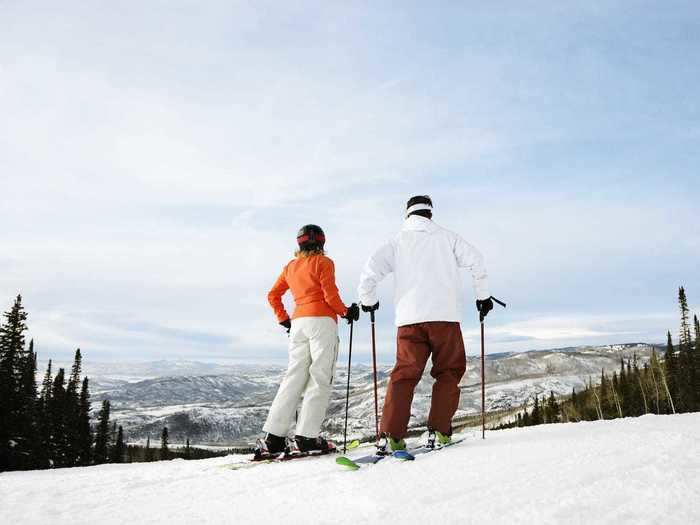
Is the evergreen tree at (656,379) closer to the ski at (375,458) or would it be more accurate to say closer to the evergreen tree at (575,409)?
the evergreen tree at (575,409)

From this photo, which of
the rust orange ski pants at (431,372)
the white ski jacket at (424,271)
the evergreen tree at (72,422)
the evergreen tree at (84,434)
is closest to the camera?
the rust orange ski pants at (431,372)

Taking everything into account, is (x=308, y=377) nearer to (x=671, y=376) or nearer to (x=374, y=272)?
(x=374, y=272)

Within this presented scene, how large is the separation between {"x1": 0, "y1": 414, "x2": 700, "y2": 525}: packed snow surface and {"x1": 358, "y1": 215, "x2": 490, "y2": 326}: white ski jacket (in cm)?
176

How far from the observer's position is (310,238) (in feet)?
26.0

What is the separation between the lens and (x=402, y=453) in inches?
236

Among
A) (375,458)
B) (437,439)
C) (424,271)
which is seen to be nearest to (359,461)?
(375,458)

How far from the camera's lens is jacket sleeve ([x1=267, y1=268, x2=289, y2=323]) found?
830 centimetres

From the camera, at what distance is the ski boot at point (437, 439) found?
6734 mm

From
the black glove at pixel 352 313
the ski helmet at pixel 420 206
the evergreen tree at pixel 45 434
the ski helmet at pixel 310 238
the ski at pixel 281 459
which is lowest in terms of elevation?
the evergreen tree at pixel 45 434

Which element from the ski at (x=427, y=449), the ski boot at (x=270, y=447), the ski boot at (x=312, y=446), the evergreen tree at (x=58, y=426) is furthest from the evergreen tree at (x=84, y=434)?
the ski at (x=427, y=449)

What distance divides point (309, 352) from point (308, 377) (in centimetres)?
37

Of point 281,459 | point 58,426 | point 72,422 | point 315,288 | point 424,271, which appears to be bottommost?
point 58,426

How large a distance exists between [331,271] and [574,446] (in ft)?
13.1

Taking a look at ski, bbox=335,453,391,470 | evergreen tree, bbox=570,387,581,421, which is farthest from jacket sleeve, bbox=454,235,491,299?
evergreen tree, bbox=570,387,581,421
